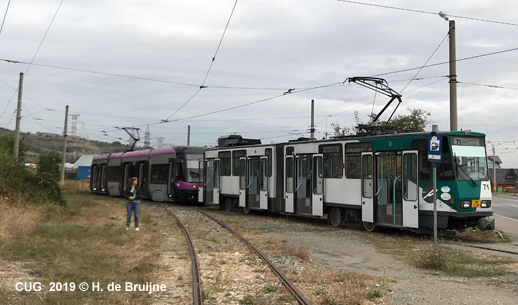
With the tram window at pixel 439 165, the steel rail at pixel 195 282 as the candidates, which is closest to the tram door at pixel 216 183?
the tram window at pixel 439 165

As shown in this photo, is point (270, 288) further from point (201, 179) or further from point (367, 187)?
point (201, 179)

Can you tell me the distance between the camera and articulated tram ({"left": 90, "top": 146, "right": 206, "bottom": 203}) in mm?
27578

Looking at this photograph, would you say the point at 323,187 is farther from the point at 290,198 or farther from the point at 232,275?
the point at 232,275

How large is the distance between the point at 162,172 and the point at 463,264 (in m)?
21.1

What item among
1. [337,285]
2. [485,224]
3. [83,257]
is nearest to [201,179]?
[485,224]

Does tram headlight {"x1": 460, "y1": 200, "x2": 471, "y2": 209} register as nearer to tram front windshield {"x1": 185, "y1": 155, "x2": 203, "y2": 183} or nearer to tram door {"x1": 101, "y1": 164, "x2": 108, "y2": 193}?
tram front windshield {"x1": 185, "y1": 155, "x2": 203, "y2": 183}

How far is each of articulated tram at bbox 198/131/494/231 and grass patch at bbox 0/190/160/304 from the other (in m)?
5.91

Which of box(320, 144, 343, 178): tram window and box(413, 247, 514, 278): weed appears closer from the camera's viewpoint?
box(413, 247, 514, 278): weed

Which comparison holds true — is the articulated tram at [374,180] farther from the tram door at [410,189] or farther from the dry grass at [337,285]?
the dry grass at [337,285]

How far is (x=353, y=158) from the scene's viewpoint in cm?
1633

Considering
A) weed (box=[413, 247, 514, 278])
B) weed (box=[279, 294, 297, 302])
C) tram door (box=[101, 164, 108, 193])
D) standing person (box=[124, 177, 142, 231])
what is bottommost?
weed (box=[279, 294, 297, 302])

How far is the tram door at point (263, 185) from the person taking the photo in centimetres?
2073

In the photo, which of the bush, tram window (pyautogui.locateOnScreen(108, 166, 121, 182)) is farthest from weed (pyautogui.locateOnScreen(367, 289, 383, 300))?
tram window (pyautogui.locateOnScreen(108, 166, 121, 182))

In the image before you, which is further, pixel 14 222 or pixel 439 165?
pixel 439 165
